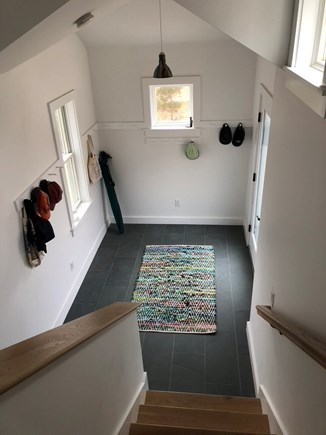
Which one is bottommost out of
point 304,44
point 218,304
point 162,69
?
point 218,304

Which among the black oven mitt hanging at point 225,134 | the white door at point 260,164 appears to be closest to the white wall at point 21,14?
the white door at point 260,164

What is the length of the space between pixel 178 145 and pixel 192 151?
0.76ft

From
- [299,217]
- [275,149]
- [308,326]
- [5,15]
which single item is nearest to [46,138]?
[5,15]

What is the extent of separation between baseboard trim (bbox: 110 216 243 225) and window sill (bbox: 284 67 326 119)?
143 inches

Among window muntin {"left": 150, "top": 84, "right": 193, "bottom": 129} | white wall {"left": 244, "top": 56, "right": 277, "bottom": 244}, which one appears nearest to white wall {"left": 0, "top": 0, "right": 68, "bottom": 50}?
white wall {"left": 244, "top": 56, "right": 277, "bottom": 244}

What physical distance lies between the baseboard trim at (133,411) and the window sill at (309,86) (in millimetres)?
1929

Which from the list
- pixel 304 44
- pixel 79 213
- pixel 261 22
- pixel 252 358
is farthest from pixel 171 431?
pixel 79 213

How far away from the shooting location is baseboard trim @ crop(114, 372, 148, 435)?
2127 mm

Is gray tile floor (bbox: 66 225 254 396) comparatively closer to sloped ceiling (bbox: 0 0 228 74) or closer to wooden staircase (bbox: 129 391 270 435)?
wooden staircase (bbox: 129 391 270 435)

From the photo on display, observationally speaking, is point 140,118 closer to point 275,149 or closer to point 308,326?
point 275,149

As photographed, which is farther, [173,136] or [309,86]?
[173,136]

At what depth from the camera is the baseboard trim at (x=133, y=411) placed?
2.13 meters

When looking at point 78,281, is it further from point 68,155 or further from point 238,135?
point 238,135

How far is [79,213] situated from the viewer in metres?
4.53
